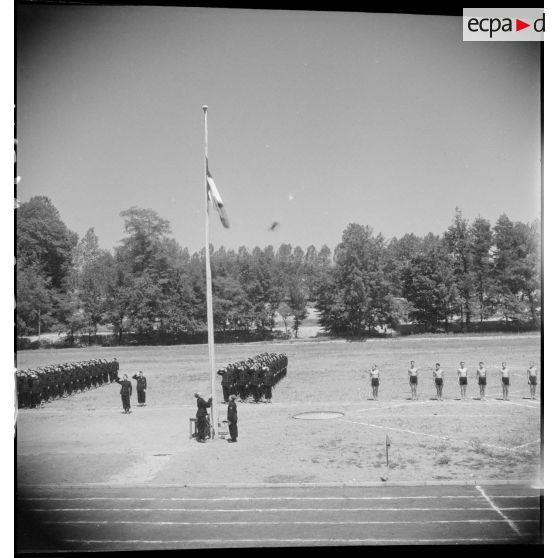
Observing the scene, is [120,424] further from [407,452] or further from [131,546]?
[407,452]

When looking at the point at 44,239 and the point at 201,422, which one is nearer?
the point at 44,239

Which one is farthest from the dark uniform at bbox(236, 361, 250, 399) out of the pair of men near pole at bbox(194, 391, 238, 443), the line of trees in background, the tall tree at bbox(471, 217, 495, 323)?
the tall tree at bbox(471, 217, 495, 323)

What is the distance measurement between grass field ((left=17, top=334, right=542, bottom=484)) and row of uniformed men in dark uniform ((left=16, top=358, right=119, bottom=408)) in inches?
12.9

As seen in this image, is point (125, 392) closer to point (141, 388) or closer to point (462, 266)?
point (141, 388)

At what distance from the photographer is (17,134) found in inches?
393

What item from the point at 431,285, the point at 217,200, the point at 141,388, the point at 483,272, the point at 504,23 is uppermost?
the point at 504,23

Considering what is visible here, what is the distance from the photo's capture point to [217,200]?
12062 mm

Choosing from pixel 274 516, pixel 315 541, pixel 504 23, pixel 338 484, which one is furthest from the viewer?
pixel 338 484

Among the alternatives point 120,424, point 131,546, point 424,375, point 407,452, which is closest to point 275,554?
point 131,546

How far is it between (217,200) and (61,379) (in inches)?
315

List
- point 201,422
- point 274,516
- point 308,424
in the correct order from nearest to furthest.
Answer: point 274,516
point 201,422
point 308,424

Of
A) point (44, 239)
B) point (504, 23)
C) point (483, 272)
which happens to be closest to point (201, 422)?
point (44, 239)

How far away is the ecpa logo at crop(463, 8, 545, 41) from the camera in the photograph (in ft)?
31.4

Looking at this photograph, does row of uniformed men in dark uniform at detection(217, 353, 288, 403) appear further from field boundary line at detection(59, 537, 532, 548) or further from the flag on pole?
field boundary line at detection(59, 537, 532, 548)
